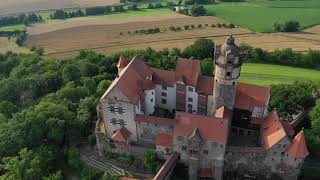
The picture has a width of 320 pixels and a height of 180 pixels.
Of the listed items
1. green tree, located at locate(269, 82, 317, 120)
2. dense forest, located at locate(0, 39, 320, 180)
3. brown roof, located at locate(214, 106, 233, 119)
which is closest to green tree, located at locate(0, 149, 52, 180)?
dense forest, located at locate(0, 39, 320, 180)

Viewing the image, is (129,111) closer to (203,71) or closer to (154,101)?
(154,101)

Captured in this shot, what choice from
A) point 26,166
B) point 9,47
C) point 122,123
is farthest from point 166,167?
point 9,47

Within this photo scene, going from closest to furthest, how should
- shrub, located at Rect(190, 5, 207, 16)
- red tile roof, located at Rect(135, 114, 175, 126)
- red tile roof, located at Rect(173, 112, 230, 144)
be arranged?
red tile roof, located at Rect(173, 112, 230, 144) < red tile roof, located at Rect(135, 114, 175, 126) < shrub, located at Rect(190, 5, 207, 16)

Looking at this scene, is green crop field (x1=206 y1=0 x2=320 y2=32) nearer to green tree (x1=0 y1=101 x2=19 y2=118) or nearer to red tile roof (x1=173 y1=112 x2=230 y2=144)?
red tile roof (x1=173 y1=112 x2=230 y2=144)

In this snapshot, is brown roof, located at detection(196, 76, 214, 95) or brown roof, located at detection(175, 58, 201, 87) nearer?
brown roof, located at detection(196, 76, 214, 95)

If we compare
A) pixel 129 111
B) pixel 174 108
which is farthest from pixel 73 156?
pixel 174 108

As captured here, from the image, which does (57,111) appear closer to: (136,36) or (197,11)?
(136,36)
